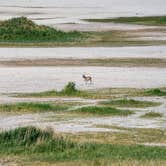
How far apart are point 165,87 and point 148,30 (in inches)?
1204

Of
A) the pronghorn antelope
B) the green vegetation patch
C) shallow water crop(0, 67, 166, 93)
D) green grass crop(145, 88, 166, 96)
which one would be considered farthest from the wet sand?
the green vegetation patch

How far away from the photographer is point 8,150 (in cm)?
1603

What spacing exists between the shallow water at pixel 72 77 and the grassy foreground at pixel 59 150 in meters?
13.9

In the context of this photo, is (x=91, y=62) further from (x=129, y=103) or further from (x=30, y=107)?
(x=30, y=107)

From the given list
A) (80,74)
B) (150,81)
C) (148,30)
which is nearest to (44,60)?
(80,74)

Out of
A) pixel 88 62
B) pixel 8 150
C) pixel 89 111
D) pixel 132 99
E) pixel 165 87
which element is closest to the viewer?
pixel 8 150

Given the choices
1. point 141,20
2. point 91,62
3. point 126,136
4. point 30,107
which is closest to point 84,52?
point 91,62

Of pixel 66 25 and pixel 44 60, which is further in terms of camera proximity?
pixel 66 25

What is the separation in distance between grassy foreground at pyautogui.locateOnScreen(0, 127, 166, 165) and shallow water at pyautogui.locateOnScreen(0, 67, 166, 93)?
45.5 ft

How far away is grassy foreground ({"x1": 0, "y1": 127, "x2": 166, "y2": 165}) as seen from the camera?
49.8 ft

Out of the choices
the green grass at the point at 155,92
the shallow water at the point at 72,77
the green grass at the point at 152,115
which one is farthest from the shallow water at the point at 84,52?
the green grass at the point at 152,115

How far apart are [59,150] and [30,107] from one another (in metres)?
9.38

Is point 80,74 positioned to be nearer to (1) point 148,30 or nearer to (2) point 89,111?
(2) point 89,111

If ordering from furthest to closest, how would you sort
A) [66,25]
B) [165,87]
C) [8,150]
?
1. [66,25]
2. [165,87]
3. [8,150]
